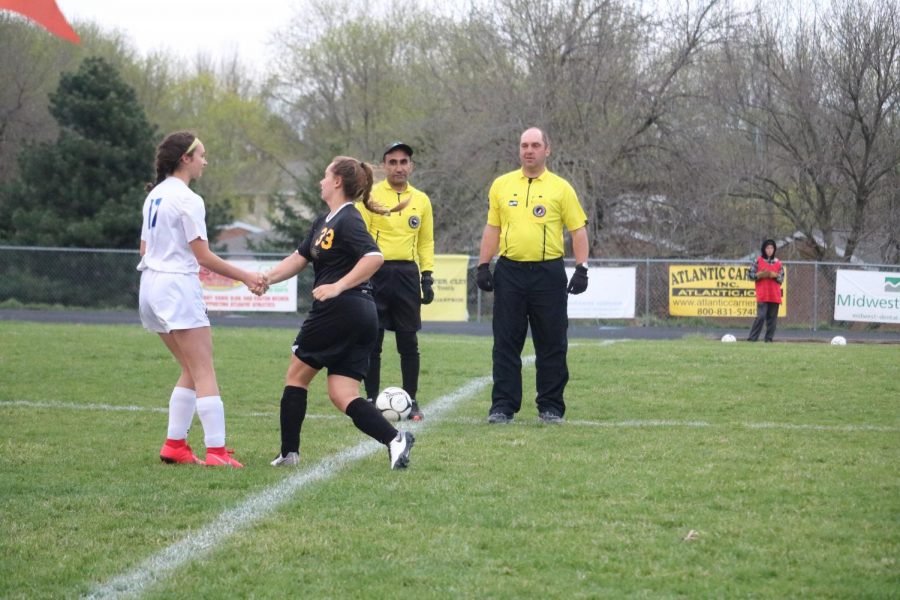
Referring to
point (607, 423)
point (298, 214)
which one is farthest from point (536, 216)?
point (298, 214)

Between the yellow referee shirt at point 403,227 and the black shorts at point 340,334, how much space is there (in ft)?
7.91

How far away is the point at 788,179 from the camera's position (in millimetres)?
31016

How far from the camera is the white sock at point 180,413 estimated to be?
6.18 meters

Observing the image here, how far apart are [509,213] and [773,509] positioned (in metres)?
3.76

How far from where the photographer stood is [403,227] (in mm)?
8492

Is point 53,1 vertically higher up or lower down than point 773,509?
higher up

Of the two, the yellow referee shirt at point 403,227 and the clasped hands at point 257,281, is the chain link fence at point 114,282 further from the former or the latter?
the clasped hands at point 257,281

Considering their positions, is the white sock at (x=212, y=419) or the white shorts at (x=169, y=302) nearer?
the white shorts at (x=169, y=302)

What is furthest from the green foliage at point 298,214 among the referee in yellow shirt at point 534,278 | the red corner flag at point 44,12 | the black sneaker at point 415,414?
the red corner flag at point 44,12

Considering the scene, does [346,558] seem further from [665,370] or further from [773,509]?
[665,370]

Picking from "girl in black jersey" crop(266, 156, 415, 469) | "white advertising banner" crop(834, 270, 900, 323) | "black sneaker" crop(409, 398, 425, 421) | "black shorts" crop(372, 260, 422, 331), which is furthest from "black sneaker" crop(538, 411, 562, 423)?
"white advertising banner" crop(834, 270, 900, 323)

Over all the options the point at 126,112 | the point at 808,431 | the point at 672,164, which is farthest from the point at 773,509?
the point at 126,112

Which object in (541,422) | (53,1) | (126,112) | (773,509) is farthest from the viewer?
(126,112)

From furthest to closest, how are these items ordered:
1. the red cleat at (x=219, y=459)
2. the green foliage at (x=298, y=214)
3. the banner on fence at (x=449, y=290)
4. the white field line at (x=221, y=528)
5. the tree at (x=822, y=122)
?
the green foliage at (x=298, y=214)
the tree at (x=822, y=122)
the banner on fence at (x=449, y=290)
the red cleat at (x=219, y=459)
the white field line at (x=221, y=528)
